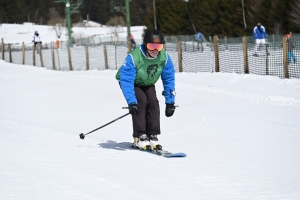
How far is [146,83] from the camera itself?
26.0 ft

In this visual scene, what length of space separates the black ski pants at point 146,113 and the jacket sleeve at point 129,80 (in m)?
0.26

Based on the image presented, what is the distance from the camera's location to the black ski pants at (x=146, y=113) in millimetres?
7875

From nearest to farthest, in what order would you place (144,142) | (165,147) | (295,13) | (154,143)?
1. (154,143)
2. (144,142)
3. (165,147)
4. (295,13)

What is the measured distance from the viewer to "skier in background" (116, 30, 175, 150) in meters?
7.57

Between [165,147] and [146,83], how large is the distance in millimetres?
1130

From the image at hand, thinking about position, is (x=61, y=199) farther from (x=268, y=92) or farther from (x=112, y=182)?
(x=268, y=92)

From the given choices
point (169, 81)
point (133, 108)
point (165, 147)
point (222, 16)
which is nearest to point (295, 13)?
point (222, 16)

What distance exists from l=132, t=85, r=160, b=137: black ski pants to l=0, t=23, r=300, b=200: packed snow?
13.1 inches

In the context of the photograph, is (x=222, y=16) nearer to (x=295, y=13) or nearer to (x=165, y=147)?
(x=295, y=13)

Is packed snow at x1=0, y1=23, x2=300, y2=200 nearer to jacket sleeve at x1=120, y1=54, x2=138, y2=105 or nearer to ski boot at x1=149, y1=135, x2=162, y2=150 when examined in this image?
ski boot at x1=149, y1=135, x2=162, y2=150

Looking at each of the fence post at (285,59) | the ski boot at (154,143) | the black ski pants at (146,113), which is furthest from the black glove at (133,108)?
the fence post at (285,59)

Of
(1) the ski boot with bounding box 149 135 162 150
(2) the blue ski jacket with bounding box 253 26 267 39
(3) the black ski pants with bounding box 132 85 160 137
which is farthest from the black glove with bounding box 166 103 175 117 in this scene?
(2) the blue ski jacket with bounding box 253 26 267 39

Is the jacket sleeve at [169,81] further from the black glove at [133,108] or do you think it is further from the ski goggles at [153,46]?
the black glove at [133,108]

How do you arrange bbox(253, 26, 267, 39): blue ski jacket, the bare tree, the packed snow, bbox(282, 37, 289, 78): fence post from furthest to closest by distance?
the bare tree
bbox(253, 26, 267, 39): blue ski jacket
bbox(282, 37, 289, 78): fence post
the packed snow
